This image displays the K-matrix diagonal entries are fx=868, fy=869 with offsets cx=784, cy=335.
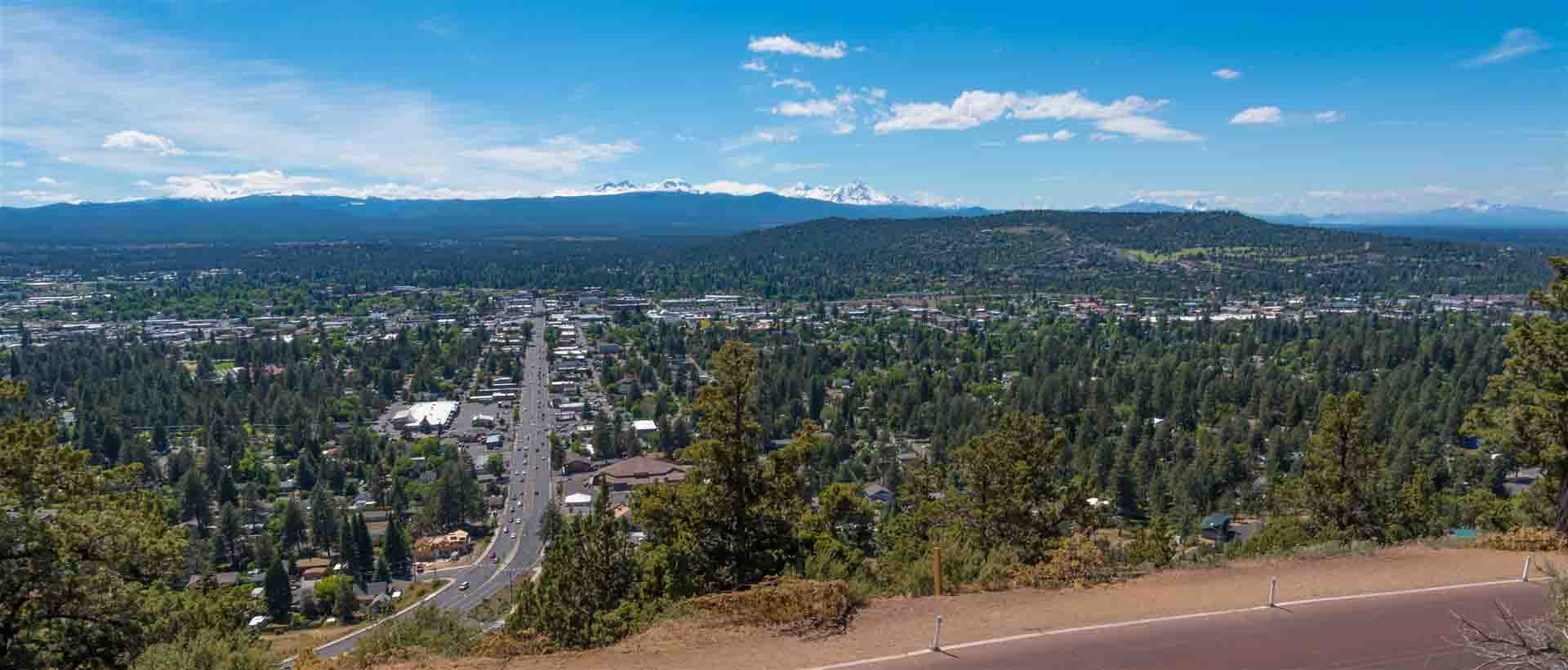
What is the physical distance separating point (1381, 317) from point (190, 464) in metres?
145

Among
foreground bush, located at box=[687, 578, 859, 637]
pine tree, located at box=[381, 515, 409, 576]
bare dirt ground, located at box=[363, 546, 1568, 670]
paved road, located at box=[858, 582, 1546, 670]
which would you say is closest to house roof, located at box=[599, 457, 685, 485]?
pine tree, located at box=[381, 515, 409, 576]

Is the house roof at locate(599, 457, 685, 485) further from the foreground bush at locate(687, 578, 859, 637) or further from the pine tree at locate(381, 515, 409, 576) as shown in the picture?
the foreground bush at locate(687, 578, 859, 637)

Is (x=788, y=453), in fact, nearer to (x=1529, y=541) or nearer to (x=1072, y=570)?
(x=1072, y=570)

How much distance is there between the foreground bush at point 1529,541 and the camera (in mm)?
14984

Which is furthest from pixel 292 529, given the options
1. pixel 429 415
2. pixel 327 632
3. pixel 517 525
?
pixel 429 415

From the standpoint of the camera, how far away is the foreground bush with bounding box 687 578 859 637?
38.2 ft

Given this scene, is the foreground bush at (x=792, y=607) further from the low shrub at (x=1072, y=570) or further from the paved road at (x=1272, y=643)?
the low shrub at (x=1072, y=570)

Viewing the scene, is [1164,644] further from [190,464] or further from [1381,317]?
[1381,317]

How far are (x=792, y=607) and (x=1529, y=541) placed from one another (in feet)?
43.8

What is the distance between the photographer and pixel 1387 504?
2175 cm

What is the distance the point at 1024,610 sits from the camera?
40.2 ft

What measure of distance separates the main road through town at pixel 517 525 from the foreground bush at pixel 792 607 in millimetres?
9127

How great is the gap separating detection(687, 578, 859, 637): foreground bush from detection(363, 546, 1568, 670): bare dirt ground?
24cm

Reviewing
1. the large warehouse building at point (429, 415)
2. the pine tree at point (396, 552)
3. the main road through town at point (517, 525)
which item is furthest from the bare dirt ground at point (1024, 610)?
the large warehouse building at point (429, 415)
